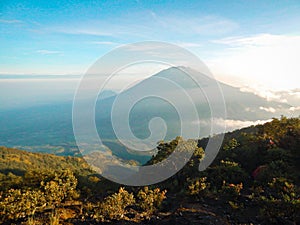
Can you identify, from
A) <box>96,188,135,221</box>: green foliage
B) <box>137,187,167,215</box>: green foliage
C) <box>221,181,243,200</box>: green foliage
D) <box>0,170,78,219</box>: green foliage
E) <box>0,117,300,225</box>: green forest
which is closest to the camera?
<box>0,117,300,225</box>: green forest

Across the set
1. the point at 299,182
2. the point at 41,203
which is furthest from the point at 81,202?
the point at 299,182

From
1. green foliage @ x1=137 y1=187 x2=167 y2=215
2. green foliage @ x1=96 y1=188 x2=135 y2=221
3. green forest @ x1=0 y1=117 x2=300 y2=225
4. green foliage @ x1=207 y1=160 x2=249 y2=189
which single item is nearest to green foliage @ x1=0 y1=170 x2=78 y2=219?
green forest @ x1=0 y1=117 x2=300 y2=225

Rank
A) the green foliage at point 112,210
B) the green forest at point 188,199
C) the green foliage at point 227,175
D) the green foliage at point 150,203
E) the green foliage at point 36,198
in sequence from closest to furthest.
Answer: the green forest at point 188,199 → the green foliage at point 112,210 → the green foliage at point 36,198 → the green foliage at point 150,203 → the green foliage at point 227,175

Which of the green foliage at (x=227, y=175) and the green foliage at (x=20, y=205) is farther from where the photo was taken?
the green foliage at (x=227, y=175)

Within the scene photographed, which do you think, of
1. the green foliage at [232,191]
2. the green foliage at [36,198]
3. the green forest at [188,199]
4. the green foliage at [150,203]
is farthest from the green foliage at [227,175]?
the green foliage at [36,198]

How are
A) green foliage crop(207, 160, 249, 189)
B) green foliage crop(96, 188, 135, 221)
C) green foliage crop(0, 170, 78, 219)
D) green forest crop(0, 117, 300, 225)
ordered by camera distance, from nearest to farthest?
green forest crop(0, 117, 300, 225) → green foliage crop(96, 188, 135, 221) → green foliage crop(0, 170, 78, 219) → green foliage crop(207, 160, 249, 189)

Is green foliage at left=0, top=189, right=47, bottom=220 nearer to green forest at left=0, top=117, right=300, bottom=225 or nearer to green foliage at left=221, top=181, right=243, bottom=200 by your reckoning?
green forest at left=0, top=117, right=300, bottom=225

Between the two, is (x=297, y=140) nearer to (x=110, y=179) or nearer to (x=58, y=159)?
(x=110, y=179)

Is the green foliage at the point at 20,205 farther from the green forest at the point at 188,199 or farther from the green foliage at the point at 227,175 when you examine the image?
the green foliage at the point at 227,175

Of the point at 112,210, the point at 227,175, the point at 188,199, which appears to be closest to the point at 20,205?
the point at 112,210

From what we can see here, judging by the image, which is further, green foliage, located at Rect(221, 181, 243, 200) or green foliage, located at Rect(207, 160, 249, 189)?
green foliage, located at Rect(207, 160, 249, 189)

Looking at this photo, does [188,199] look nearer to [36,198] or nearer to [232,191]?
[232,191]

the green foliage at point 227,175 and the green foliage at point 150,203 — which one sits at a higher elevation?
the green foliage at point 227,175

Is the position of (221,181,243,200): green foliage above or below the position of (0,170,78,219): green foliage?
above
